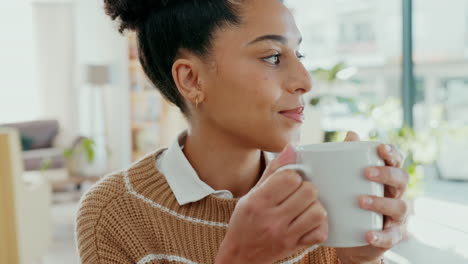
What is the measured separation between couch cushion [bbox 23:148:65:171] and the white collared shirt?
17.4ft

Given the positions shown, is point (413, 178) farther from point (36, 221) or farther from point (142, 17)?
point (36, 221)

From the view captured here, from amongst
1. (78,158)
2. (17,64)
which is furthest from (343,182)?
(17,64)

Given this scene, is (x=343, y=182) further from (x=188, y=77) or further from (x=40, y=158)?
(x=40, y=158)

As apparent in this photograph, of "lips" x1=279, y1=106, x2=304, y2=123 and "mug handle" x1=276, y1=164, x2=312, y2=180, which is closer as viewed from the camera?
"mug handle" x1=276, y1=164, x2=312, y2=180

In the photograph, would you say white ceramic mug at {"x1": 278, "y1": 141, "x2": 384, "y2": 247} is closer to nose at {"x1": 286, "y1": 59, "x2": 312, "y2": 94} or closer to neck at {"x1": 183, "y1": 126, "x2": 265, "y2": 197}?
nose at {"x1": 286, "y1": 59, "x2": 312, "y2": 94}

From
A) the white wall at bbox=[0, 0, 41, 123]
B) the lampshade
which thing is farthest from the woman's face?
the white wall at bbox=[0, 0, 41, 123]

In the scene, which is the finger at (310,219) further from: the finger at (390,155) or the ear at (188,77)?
the ear at (188,77)

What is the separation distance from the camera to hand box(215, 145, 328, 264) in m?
0.64

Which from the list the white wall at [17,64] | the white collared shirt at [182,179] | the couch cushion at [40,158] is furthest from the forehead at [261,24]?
the white wall at [17,64]

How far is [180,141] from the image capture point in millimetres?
1169

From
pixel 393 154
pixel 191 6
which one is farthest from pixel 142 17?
pixel 393 154

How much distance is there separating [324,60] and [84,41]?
14.2ft

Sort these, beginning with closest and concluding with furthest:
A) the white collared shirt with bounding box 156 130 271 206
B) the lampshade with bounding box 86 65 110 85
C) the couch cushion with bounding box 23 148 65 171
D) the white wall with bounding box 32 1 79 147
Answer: the white collared shirt with bounding box 156 130 271 206, the couch cushion with bounding box 23 148 65 171, the lampshade with bounding box 86 65 110 85, the white wall with bounding box 32 1 79 147

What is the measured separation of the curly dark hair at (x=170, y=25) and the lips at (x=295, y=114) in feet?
0.68
